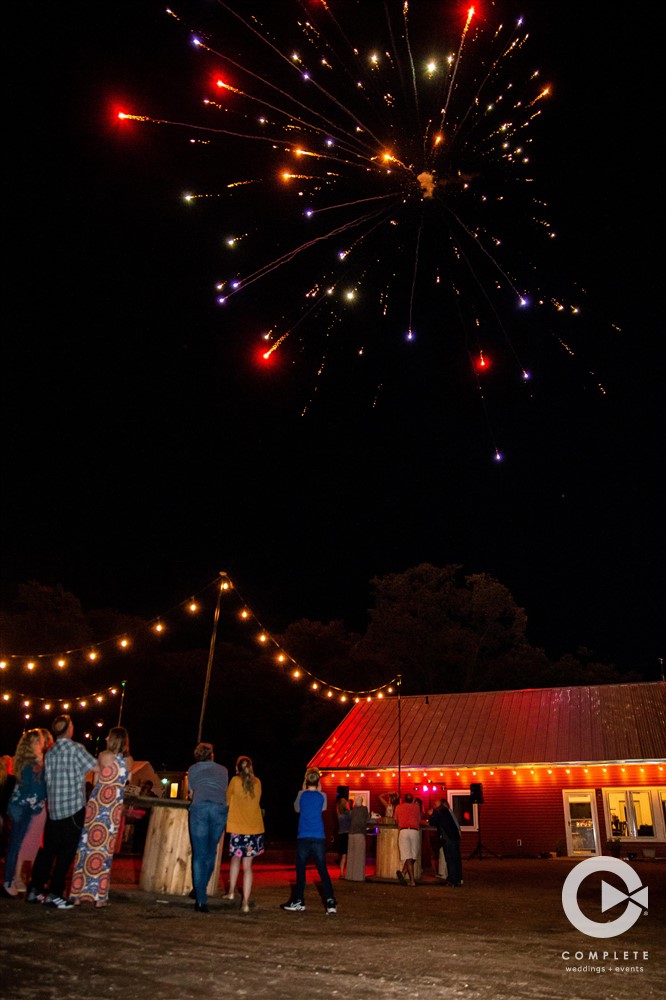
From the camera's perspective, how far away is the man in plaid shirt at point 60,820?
19.8 feet

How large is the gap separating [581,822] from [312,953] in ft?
58.5

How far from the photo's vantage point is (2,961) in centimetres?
394

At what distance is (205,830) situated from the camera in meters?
6.93

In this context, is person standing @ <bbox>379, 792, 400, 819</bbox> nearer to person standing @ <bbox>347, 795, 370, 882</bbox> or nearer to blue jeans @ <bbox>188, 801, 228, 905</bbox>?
person standing @ <bbox>347, 795, 370, 882</bbox>

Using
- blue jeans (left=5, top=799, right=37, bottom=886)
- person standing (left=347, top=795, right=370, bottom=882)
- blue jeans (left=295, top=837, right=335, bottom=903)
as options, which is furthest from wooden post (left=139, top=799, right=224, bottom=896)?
person standing (left=347, top=795, right=370, bottom=882)

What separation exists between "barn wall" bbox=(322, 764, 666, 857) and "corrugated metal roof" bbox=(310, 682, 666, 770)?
0.44 metres

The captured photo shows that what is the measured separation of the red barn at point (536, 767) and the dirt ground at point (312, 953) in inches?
474

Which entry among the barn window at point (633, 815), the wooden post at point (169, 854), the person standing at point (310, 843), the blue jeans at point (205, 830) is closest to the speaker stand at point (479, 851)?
the barn window at point (633, 815)

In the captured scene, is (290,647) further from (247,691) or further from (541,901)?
(541,901)

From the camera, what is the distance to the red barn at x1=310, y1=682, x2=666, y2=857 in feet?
64.9

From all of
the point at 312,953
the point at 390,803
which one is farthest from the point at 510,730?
the point at 312,953

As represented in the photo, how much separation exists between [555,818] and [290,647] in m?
17.3

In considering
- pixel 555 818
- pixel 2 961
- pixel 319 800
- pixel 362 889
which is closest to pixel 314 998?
pixel 2 961

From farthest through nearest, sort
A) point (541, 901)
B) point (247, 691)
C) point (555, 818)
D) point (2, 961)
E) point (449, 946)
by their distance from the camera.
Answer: point (247, 691), point (555, 818), point (541, 901), point (449, 946), point (2, 961)
